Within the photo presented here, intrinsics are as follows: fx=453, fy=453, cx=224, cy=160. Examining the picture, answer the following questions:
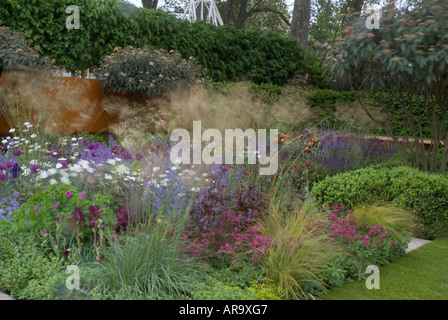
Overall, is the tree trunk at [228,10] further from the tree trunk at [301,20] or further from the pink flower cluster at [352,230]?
the pink flower cluster at [352,230]

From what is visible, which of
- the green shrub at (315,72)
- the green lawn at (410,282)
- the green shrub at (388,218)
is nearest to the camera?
the green lawn at (410,282)

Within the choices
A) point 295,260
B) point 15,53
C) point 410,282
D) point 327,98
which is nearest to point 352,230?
point 410,282

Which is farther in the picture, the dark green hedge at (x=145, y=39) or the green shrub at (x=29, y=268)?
the dark green hedge at (x=145, y=39)

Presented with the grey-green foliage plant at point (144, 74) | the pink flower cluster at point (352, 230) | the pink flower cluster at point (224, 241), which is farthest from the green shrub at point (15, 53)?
the pink flower cluster at point (352, 230)

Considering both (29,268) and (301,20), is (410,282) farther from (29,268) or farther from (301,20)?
(301,20)

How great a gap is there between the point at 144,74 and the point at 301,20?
7.93 m

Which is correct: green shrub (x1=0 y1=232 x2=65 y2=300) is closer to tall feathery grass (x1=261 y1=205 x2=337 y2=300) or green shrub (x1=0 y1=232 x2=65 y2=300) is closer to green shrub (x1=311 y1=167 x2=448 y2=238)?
tall feathery grass (x1=261 y1=205 x2=337 y2=300)

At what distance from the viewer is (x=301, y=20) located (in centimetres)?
1513

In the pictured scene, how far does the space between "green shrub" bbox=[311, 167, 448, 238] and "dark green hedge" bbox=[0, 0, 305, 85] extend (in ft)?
22.4

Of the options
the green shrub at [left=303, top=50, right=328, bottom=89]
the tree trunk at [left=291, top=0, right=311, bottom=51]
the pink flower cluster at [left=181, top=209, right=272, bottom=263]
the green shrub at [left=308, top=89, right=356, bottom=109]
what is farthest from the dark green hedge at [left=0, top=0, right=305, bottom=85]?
the pink flower cluster at [left=181, top=209, right=272, bottom=263]

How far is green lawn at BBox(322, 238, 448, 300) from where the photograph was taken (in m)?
3.19

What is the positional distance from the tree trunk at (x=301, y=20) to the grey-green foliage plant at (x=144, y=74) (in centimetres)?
699

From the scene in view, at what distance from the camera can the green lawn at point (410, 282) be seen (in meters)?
3.19

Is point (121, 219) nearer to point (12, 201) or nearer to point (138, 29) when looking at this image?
point (12, 201)
